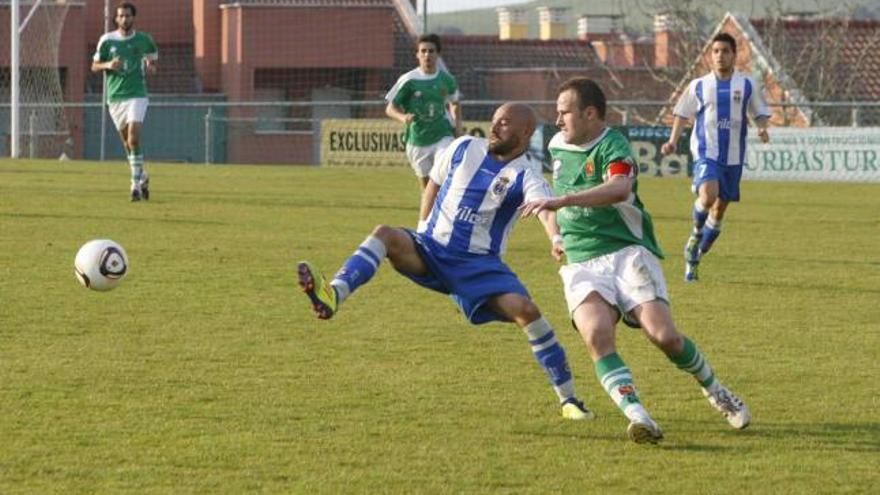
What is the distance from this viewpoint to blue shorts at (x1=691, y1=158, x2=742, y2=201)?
1478 cm

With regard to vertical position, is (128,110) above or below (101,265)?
above

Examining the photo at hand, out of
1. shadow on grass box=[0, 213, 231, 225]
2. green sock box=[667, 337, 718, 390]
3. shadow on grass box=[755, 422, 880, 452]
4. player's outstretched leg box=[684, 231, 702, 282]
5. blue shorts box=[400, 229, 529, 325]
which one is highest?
blue shorts box=[400, 229, 529, 325]

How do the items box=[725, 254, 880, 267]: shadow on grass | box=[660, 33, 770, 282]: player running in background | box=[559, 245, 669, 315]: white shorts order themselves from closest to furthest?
box=[559, 245, 669, 315]: white shorts → box=[660, 33, 770, 282]: player running in background → box=[725, 254, 880, 267]: shadow on grass

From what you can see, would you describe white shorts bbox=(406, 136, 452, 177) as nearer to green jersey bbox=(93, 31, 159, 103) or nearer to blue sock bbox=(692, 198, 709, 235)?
green jersey bbox=(93, 31, 159, 103)

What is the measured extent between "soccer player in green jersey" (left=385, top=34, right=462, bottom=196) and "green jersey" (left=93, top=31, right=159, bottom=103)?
12.8 feet

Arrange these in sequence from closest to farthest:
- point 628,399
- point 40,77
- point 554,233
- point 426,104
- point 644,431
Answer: point 644,431 < point 628,399 < point 554,233 < point 426,104 < point 40,77

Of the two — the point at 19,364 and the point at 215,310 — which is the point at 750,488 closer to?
the point at 19,364

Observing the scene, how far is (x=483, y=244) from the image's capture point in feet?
27.0

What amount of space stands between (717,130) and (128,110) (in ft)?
29.1

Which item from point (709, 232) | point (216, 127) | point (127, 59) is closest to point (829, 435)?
point (709, 232)

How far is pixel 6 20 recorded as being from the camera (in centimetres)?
4300

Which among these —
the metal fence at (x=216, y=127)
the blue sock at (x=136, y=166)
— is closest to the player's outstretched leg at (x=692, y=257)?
the blue sock at (x=136, y=166)

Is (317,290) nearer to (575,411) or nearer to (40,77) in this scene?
(575,411)

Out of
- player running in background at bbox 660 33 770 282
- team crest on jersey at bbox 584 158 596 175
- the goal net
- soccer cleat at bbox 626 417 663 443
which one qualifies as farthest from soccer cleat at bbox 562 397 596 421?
the goal net
